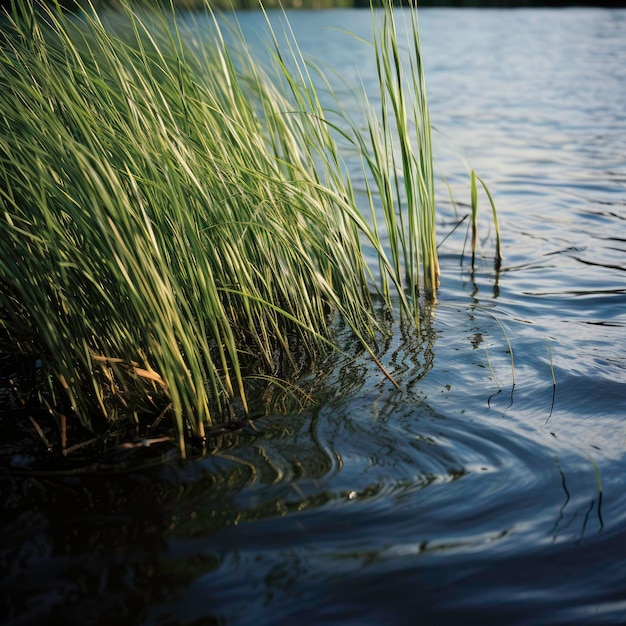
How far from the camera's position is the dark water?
4.13 ft

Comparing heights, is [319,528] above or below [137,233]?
below

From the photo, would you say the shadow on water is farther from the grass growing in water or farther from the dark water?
the grass growing in water

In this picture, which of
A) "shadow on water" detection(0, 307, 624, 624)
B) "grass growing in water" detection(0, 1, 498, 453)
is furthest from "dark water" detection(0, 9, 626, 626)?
"grass growing in water" detection(0, 1, 498, 453)

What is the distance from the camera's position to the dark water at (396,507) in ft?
4.13

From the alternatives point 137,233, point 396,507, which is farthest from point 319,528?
point 137,233

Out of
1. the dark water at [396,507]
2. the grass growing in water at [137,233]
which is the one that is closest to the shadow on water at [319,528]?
the dark water at [396,507]

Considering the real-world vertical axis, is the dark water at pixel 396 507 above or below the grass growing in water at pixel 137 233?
below

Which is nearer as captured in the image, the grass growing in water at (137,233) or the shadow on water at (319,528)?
the shadow on water at (319,528)

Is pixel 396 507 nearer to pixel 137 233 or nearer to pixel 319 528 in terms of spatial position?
pixel 319 528

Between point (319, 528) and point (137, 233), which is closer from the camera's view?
point (319, 528)

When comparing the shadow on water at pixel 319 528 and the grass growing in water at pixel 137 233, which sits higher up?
the grass growing in water at pixel 137 233

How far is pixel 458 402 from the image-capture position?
1958mm

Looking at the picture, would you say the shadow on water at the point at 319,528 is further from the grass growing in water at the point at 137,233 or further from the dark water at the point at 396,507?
the grass growing in water at the point at 137,233

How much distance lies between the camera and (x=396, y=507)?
150cm
